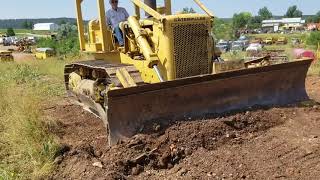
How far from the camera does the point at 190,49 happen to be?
7.28 meters

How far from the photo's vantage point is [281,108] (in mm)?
7379

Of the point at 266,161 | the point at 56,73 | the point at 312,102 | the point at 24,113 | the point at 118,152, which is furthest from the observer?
the point at 56,73

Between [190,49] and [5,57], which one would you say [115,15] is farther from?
[5,57]

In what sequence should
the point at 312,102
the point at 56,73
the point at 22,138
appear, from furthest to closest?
the point at 56,73, the point at 312,102, the point at 22,138

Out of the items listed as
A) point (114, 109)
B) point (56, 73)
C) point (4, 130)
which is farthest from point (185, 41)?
point (56, 73)

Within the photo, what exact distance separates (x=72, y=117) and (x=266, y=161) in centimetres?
473

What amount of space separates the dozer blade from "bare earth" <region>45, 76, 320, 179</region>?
0.72 ft

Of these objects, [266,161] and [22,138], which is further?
[22,138]

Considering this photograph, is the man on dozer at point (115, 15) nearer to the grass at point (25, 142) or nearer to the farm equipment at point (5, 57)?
the grass at point (25, 142)

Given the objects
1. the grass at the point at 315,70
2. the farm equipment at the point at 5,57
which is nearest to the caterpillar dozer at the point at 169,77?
the grass at the point at 315,70

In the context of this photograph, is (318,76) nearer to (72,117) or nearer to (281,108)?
(281,108)

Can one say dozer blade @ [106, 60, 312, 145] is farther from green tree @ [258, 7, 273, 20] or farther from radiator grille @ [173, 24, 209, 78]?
green tree @ [258, 7, 273, 20]

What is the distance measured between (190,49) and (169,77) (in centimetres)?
63

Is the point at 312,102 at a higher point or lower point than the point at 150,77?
lower
